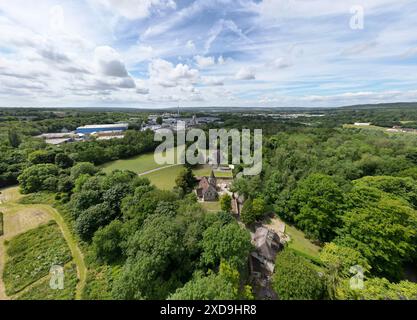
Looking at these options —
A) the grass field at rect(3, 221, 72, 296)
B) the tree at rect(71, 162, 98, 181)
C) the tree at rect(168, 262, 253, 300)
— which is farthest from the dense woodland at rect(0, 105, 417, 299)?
the grass field at rect(3, 221, 72, 296)

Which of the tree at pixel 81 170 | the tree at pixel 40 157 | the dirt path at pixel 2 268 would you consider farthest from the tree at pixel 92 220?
the tree at pixel 40 157

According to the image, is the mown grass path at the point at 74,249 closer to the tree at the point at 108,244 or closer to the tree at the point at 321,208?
the tree at the point at 108,244

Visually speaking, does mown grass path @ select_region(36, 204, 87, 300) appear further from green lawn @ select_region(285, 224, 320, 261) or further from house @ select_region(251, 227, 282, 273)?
green lawn @ select_region(285, 224, 320, 261)

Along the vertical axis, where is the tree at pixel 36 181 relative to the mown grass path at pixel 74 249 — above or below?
above
